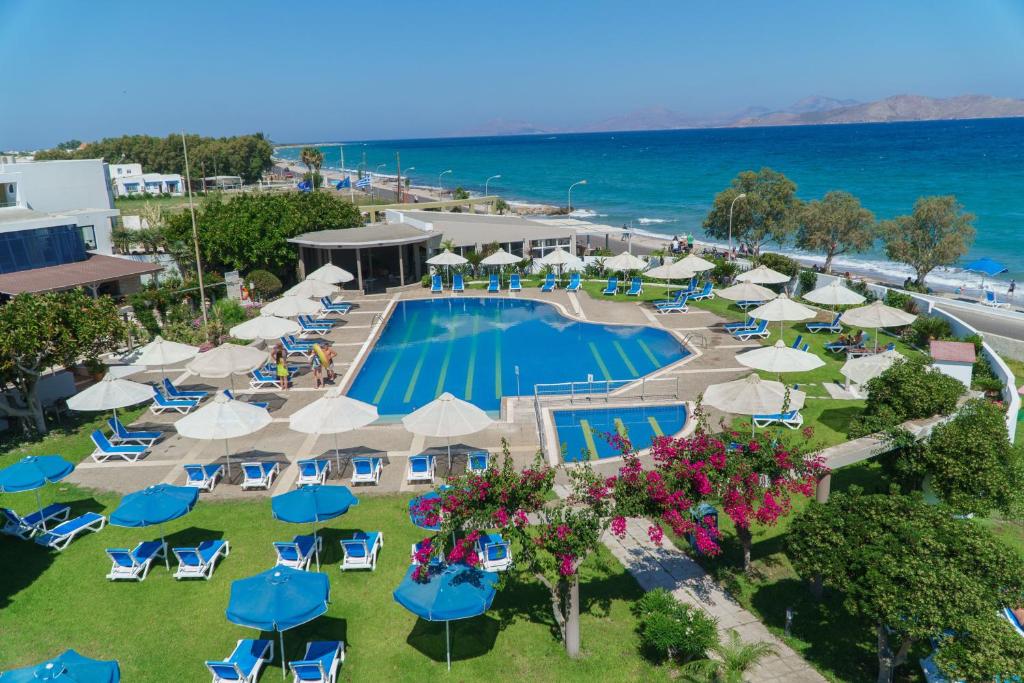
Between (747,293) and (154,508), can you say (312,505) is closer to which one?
(154,508)

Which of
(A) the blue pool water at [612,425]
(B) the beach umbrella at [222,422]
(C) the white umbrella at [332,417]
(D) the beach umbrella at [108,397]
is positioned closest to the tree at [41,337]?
(D) the beach umbrella at [108,397]

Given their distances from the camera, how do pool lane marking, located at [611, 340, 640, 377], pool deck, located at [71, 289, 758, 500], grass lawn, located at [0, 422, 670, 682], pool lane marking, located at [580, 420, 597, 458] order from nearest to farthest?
grass lawn, located at [0, 422, 670, 682]
pool deck, located at [71, 289, 758, 500]
pool lane marking, located at [580, 420, 597, 458]
pool lane marking, located at [611, 340, 640, 377]

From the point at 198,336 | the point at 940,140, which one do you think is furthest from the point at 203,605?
the point at 940,140

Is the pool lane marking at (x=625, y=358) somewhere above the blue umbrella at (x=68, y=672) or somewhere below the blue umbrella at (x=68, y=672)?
below

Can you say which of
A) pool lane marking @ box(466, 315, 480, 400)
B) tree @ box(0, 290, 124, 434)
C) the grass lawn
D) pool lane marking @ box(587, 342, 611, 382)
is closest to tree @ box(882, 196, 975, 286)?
pool lane marking @ box(587, 342, 611, 382)

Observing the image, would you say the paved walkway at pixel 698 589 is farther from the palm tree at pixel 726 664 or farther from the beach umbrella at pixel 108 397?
the beach umbrella at pixel 108 397

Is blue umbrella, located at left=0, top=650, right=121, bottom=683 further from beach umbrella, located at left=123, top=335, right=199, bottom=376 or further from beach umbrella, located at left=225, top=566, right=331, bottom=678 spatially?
beach umbrella, located at left=123, top=335, right=199, bottom=376
